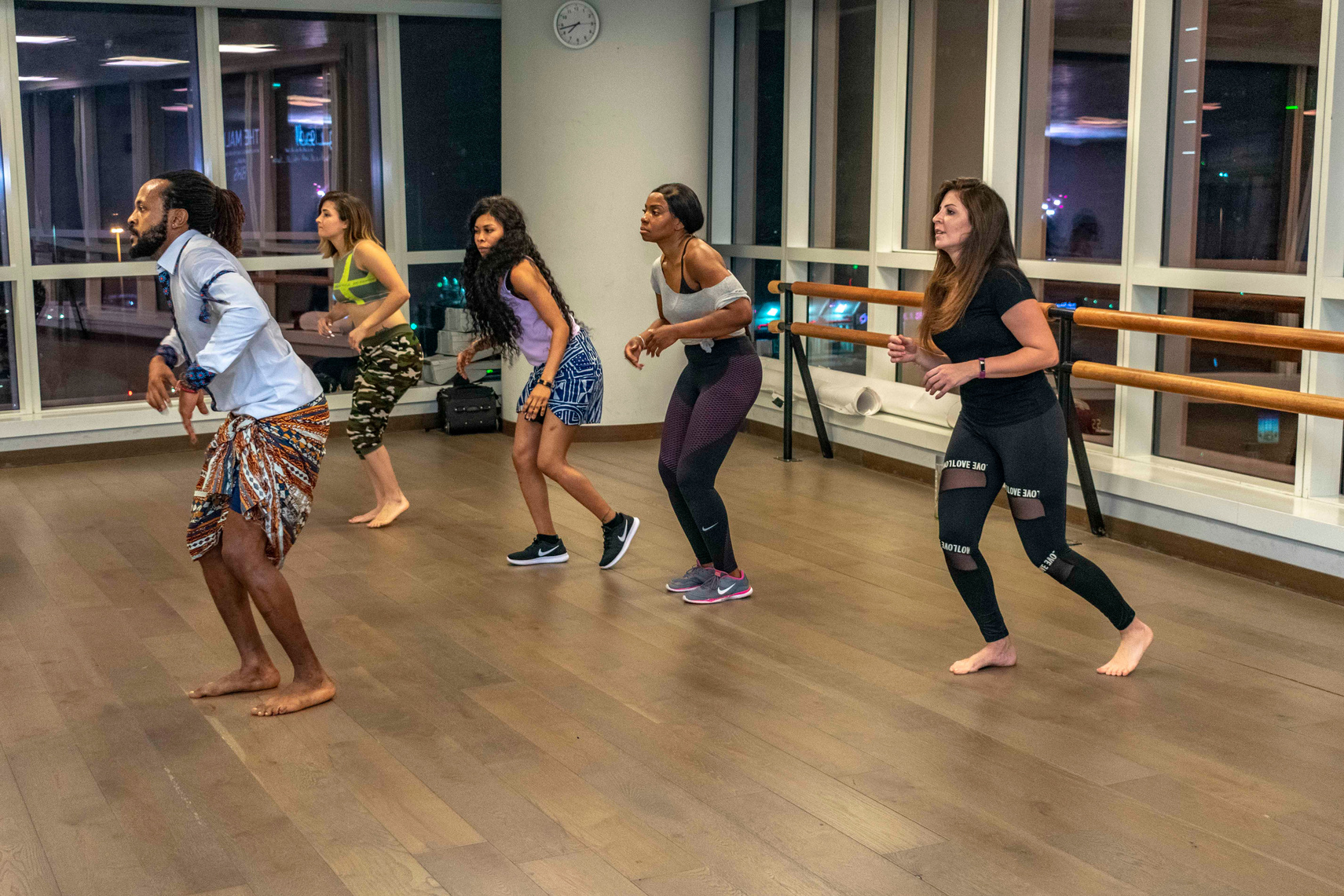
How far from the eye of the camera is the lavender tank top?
5109 millimetres

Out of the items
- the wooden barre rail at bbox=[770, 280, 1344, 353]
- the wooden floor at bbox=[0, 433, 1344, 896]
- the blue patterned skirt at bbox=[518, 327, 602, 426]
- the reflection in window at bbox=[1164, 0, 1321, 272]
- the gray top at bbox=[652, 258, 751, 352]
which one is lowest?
the wooden floor at bbox=[0, 433, 1344, 896]

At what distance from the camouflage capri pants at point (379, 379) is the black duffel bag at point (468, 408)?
8.50 ft

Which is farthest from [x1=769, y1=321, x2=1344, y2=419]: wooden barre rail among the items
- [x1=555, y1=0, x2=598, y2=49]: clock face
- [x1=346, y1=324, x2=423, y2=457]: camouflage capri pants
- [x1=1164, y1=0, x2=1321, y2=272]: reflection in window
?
[x1=555, y1=0, x2=598, y2=49]: clock face

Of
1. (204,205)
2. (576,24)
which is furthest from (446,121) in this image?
(204,205)

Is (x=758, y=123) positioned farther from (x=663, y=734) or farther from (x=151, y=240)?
(x=663, y=734)

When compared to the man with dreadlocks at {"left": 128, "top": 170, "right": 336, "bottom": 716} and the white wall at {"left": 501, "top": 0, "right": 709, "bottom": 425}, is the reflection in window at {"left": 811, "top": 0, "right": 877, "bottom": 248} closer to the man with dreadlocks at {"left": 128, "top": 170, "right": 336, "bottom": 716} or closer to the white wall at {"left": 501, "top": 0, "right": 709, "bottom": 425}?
the white wall at {"left": 501, "top": 0, "right": 709, "bottom": 425}

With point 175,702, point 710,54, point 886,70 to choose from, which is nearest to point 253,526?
point 175,702

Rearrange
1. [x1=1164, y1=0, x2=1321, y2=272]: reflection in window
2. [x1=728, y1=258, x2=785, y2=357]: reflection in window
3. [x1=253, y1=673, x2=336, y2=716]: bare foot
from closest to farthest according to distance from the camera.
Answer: [x1=253, y1=673, x2=336, y2=716]: bare foot → [x1=1164, y1=0, x2=1321, y2=272]: reflection in window → [x1=728, y1=258, x2=785, y2=357]: reflection in window

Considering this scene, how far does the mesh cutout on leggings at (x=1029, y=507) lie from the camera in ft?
12.5

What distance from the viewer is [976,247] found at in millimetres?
3721

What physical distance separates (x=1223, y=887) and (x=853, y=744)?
103cm

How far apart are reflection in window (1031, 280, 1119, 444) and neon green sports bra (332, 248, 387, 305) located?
317 cm

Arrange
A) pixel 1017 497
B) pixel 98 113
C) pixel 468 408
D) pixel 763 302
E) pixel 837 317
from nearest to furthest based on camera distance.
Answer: pixel 1017 497 < pixel 98 113 < pixel 837 317 < pixel 468 408 < pixel 763 302

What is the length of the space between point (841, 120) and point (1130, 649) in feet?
15.6
